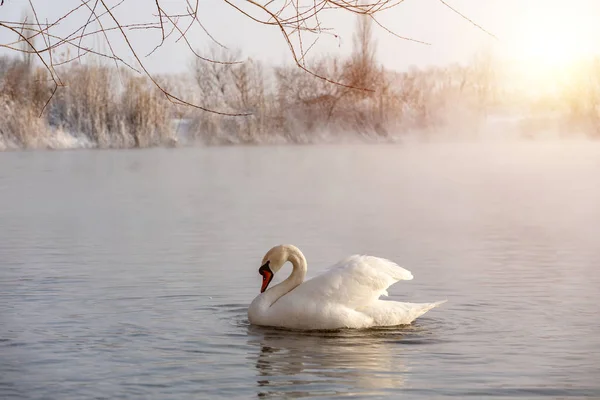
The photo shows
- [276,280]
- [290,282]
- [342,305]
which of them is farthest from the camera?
[276,280]

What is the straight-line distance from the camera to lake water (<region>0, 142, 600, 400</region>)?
612cm

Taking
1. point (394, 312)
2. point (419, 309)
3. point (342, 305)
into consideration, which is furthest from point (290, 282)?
point (419, 309)

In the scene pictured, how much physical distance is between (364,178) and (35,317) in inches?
721

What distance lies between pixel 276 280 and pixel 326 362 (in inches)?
142

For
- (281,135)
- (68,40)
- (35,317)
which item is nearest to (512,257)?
(35,317)

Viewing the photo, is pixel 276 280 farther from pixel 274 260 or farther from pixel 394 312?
pixel 394 312

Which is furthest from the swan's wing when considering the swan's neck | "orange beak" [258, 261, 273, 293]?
"orange beak" [258, 261, 273, 293]

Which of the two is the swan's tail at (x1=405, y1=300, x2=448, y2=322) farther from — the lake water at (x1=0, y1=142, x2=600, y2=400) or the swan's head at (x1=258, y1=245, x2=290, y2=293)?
the swan's head at (x1=258, y1=245, x2=290, y2=293)

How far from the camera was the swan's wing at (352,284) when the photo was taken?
754cm

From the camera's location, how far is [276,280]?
1012cm

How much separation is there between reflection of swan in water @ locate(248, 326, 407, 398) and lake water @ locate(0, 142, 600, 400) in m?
0.02

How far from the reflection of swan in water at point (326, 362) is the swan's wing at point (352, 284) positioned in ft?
0.71

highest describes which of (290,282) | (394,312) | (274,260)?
(274,260)

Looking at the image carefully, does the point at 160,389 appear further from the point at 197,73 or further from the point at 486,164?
the point at 197,73
